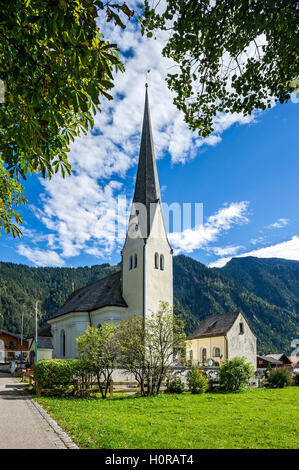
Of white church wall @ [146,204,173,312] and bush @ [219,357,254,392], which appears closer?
bush @ [219,357,254,392]

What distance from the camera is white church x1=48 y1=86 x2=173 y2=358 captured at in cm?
3044

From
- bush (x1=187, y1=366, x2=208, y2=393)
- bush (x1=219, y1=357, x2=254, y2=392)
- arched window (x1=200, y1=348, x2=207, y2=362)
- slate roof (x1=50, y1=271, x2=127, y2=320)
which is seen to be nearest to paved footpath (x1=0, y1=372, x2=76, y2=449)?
bush (x1=187, y1=366, x2=208, y2=393)

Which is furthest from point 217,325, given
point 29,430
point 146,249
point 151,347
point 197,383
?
point 29,430

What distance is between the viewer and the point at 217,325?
4147cm

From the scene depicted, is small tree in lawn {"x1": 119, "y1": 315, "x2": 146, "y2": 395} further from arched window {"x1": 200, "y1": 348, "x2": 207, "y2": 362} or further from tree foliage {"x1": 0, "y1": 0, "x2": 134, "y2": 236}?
arched window {"x1": 200, "y1": 348, "x2": 207, "y2": 362}

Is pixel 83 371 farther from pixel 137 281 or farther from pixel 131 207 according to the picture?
pixel 131 207

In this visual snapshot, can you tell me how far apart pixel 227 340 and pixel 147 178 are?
18.9 meters

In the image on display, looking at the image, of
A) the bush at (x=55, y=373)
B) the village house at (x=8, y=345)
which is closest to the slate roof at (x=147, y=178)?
the bush at (x=55, y=373)

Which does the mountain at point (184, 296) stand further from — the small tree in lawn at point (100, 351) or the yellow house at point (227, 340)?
the small tree in lawn at point (100, 351)

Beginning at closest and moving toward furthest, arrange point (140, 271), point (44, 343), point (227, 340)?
point (140, 271) < point (227, 340) < point (44, 343)

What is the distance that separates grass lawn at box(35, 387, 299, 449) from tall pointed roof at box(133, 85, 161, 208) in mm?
21665

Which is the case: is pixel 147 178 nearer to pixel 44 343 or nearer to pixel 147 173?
pixel 147 173

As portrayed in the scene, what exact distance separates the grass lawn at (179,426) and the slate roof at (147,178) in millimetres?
19452

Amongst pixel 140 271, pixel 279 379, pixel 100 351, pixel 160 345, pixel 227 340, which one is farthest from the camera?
pixel 227 340
